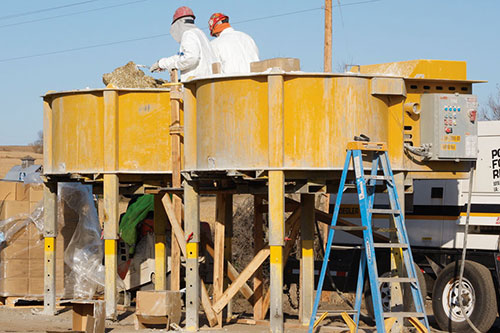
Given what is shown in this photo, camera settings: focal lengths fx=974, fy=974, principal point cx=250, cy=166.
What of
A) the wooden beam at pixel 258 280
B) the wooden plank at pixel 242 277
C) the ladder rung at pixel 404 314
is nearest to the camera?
the ladder rung at pixel 404 314

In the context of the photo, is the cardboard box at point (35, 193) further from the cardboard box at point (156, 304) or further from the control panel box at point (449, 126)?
the control panel box at point (449, 126)

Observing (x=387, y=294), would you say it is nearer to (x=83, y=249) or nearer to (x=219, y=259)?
(x=219, y=259)

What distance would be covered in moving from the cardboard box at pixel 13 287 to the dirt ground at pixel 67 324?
332 mm

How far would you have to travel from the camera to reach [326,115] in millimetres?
13578

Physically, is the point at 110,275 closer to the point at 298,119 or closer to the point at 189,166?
the point at 189,166

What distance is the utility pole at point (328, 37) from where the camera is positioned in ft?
73.4

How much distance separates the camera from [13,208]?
731 inches

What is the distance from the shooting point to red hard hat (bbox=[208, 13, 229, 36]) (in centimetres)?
1595

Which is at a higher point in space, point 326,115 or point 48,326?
point 326,115

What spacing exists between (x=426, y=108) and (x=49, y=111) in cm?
676

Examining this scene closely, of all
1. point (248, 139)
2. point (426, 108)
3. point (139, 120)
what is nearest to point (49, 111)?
point (139, 120)

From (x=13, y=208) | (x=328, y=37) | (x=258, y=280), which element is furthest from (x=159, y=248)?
(x=328, y=37)

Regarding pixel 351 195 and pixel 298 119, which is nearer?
pixel 298 119

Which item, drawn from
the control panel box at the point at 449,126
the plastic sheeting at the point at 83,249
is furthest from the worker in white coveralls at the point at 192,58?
the plastic sheeting at the point at 83,249
